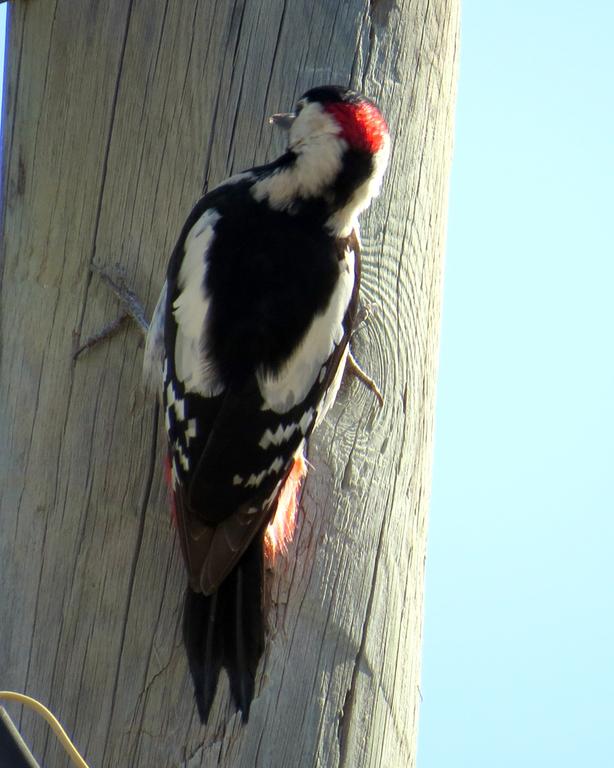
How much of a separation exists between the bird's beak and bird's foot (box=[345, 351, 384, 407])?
53cm

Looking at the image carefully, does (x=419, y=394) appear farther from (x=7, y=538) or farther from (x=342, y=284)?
(x=7, y=538)

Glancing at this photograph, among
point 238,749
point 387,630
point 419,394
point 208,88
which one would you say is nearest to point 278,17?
point 208,88

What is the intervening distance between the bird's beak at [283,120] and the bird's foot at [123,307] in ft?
1.58

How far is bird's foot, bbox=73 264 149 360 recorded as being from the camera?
2.97 metres

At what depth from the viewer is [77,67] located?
3100 mm

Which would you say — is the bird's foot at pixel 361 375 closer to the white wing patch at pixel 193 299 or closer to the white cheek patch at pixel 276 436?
the white cheek patch at pixel 276 436

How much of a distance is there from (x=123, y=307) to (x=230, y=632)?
757 millimetres

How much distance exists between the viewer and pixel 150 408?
9.66 ft

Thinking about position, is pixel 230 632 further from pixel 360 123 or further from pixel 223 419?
pixel 360 123

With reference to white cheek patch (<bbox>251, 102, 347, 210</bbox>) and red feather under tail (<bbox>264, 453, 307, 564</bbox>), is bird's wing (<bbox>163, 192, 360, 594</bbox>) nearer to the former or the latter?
red feather under tail (<bbox>264, 453, 307, 564</bbox>)

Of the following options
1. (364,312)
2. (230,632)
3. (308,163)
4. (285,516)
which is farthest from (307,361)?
(230,632)

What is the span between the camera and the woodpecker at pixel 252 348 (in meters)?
2.77

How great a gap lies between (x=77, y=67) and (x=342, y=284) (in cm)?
81

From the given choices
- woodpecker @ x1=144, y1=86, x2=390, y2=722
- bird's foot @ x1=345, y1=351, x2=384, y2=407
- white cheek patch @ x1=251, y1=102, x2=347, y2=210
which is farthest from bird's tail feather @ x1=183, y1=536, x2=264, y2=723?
white cheek patch @ x1=251, y1=102, x2=347, y2=210
